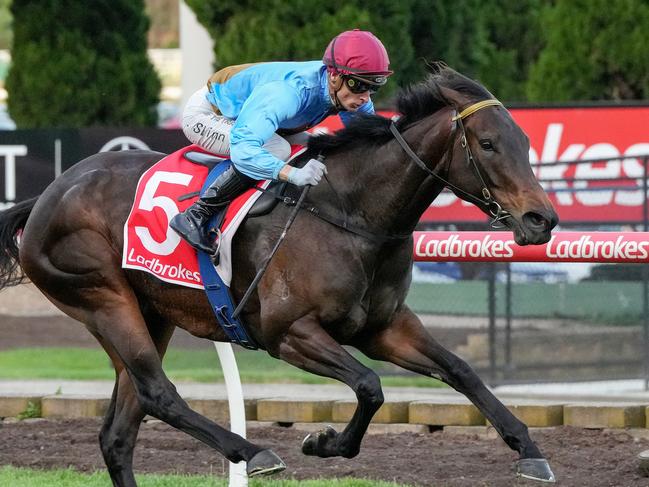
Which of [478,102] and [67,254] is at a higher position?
[478,102]

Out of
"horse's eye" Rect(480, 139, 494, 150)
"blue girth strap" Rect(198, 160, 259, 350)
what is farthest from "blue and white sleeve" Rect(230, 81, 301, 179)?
"horse's eye" Rect(480, 139, 494, 150)

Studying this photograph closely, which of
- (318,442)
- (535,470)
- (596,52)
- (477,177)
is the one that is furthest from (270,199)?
(596,52)

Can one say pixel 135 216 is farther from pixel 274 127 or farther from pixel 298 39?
pixel 298 39

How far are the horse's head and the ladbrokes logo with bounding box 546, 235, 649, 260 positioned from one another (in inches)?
59.5

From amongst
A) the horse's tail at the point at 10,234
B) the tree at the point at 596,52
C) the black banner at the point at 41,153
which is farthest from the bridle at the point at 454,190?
→ the tree at the point at 596,52

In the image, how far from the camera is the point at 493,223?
5.21 metres

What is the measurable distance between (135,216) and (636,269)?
464cm

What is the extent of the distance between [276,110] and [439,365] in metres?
1.28

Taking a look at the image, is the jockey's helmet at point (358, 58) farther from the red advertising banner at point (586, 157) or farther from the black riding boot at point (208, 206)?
the red advertising banner at point (586, 157)

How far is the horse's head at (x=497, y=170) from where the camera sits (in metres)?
5.02

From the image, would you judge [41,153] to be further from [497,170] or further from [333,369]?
[497,170]

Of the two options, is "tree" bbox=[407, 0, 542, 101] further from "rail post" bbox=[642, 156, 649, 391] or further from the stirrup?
the stirrup

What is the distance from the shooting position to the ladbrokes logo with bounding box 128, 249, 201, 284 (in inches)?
233

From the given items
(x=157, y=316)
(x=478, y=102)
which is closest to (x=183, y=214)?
(x=157, y=316)
